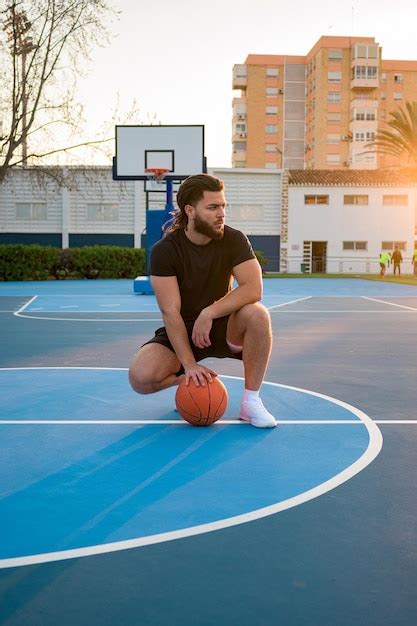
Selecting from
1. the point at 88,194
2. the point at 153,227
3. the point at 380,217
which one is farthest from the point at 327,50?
the point at 153,227

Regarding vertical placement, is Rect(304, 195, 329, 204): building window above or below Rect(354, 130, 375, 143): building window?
below

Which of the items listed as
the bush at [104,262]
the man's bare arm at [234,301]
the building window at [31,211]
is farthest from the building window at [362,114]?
the man's bare arm at [234,301]

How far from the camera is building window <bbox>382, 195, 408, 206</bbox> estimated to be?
4659 cm

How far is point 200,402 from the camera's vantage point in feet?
15.7

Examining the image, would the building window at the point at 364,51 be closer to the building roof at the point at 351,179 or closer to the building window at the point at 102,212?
the building roof at the point at 351,179

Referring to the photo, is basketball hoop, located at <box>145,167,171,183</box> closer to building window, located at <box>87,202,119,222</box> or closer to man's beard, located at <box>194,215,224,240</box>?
man's beard, located at <box>194,215,224,240</box>

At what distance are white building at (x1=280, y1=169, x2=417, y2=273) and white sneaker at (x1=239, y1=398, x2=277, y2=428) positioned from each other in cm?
4059

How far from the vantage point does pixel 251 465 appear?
158 inches

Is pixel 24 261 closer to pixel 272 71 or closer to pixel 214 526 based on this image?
pixel 214 526

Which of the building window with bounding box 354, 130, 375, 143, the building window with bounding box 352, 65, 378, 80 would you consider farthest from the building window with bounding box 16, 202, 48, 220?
the building window with bounding box 352, 65, 378, 80

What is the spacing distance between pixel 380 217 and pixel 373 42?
34855 mm

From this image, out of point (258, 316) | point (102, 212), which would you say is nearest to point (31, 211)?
point (102, 212)

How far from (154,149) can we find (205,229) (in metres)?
17.3

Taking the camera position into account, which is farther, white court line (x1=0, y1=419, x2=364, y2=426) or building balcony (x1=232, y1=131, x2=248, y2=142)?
building balcony (x1=232, y1=131, x2=248, y2=142)
